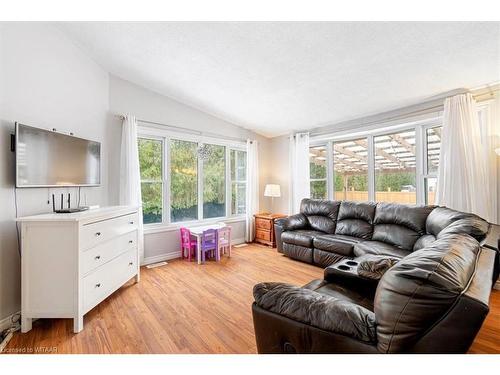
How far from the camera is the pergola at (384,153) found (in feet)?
11.0

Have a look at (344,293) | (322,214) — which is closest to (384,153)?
(322,214)

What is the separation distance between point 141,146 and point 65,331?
8.26ft

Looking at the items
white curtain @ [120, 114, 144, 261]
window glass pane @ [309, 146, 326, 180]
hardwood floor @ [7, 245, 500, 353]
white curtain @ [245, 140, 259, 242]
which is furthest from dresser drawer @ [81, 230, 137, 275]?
window glass pane @ [309, 146, 326, 180]

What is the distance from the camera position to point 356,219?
352cm

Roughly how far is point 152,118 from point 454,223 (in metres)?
3.89

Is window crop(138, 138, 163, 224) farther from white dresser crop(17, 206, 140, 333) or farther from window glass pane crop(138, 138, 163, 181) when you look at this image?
white dresser crop(17, 206, 140, 333)

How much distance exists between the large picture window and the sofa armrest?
9.74 ft

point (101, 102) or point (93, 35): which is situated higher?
point (93, 35)

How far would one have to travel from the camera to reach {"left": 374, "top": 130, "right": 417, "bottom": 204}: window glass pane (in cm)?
356

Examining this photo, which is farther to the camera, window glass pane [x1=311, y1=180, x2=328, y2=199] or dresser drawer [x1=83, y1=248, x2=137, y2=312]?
window glass pane [x1=311, y1=180, x2=328, y2=199]

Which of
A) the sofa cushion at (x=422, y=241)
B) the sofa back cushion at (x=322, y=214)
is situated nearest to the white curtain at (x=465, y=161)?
the sofa cushion at (x=422, y=241)

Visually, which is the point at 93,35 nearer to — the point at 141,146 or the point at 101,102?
the point at 101,102
